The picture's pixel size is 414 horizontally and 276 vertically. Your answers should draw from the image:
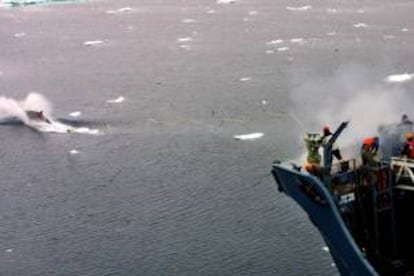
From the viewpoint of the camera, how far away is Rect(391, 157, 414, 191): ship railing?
15328 millimetres

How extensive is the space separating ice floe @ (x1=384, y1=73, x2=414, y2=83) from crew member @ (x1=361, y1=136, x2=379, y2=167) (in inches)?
889

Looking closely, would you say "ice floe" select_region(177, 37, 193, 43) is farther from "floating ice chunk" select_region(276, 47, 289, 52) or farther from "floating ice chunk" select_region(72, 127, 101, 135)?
"floating ice chunk" select_region(72, 127, 101, 135)

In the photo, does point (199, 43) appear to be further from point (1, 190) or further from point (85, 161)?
point (1, 190)

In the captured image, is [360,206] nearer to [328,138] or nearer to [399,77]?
[328,138]

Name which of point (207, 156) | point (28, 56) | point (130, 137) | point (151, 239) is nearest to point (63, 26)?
point (28, 56)

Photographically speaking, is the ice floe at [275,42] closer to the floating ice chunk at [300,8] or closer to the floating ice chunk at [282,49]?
the floating ice chunk at [282,49]

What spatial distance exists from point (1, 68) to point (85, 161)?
20.4 meters

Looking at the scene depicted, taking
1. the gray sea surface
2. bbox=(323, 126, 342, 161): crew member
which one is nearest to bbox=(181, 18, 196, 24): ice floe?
the gray sea surface

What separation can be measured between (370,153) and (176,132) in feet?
59.1

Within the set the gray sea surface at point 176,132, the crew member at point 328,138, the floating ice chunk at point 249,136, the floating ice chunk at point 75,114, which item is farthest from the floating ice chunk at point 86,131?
the crew member at point 328,138

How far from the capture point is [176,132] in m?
32.8

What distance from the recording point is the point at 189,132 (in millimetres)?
32625

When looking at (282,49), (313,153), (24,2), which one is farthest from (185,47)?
(313,153)

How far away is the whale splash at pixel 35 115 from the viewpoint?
35.1 m
